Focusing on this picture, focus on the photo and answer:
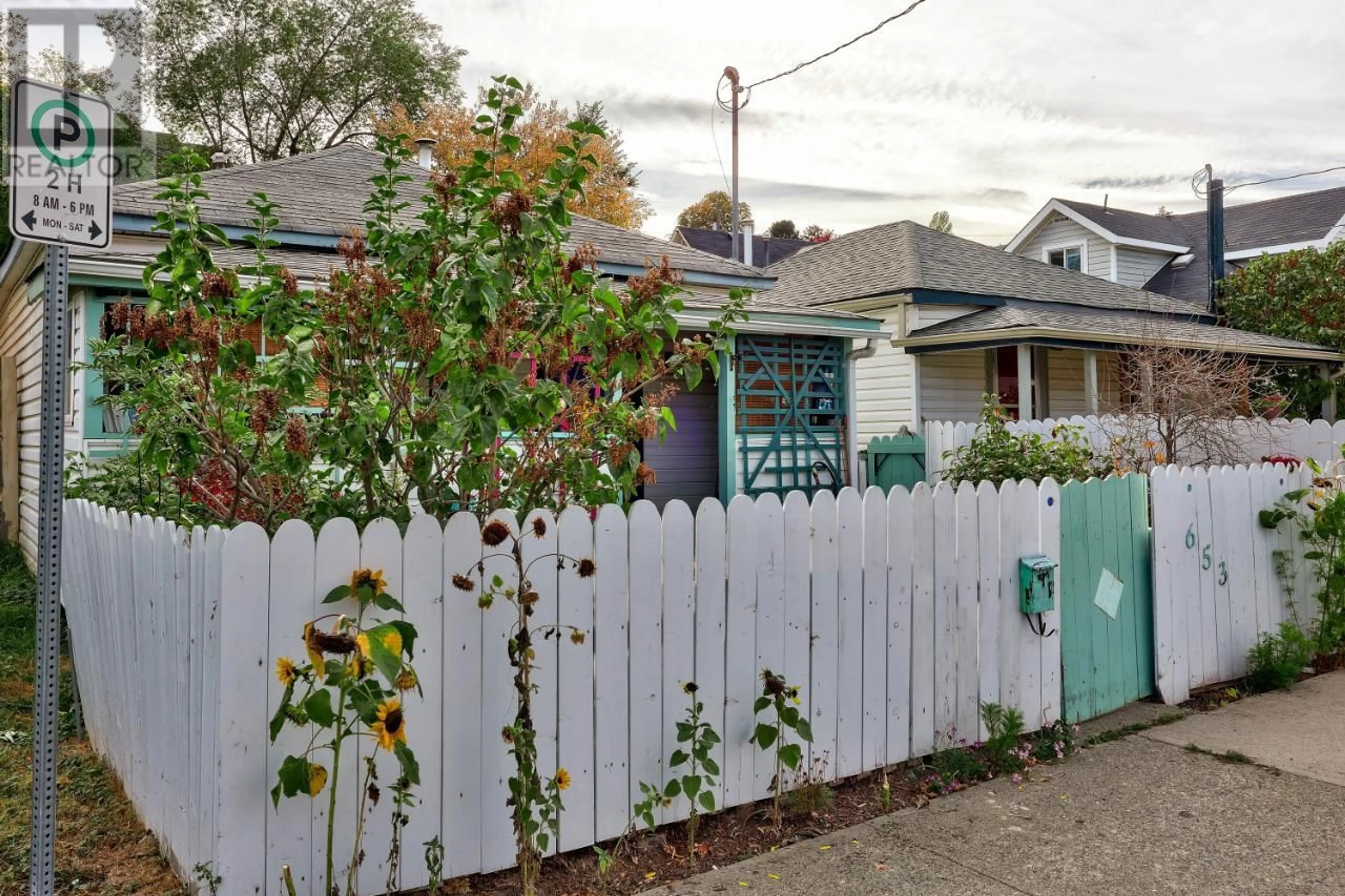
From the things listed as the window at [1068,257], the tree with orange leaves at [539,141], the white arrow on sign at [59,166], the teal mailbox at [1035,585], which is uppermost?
the tree with orange leaves at [539,141]

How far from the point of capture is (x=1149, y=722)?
4715 mm

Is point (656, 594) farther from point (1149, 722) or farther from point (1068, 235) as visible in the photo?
point (1068, 235)

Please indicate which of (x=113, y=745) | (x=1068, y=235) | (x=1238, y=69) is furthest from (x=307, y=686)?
(x=1068, y=235)

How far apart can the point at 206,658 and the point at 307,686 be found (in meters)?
0.28

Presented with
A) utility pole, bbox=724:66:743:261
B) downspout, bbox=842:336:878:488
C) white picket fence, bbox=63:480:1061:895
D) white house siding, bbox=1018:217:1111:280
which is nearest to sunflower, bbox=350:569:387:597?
white picket fence, bbox=63:480:1061:895

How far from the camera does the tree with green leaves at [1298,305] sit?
1811 cm

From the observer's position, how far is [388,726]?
2.51 metres

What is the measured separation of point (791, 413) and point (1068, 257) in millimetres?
14519

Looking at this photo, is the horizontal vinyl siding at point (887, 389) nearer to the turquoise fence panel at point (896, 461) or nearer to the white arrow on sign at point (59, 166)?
the turquoise fence panel at point (896, 461)

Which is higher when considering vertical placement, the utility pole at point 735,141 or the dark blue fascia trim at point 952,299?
the utility pole at point 735,141

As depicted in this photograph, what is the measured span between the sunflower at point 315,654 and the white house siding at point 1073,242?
21404mm

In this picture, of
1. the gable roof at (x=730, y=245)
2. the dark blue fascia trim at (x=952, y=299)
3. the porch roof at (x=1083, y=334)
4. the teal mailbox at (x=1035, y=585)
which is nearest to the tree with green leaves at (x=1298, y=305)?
the porch roof at (x=1083, y=334)

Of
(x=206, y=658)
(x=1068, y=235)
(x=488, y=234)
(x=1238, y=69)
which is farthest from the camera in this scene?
(x=1068, y=235)

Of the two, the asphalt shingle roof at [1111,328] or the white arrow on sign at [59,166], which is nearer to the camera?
the white arrow on sign at [59,166]
